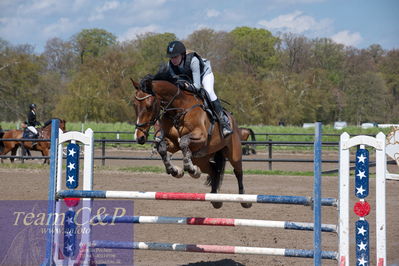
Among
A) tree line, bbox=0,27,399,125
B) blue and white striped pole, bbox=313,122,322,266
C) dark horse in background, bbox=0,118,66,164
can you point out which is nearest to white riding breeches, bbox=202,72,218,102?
blue and white striped pole, bbox=313,122,322,266

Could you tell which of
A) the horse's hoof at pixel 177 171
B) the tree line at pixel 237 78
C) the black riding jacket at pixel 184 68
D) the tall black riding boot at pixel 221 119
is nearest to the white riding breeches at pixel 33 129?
the black riding jacket at pixel 184 68

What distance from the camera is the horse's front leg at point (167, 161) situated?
17.1 feet

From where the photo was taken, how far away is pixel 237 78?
34969 millimetres

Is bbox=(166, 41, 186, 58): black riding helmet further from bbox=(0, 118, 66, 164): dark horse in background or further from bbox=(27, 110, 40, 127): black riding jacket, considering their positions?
bbox=(27, 110, 40, 127): black riding jacket

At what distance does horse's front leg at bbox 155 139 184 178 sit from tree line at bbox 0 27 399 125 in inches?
879

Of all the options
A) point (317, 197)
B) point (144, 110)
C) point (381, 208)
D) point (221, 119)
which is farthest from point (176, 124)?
point (381, 208)

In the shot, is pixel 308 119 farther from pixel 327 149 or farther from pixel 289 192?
pixel 289 192

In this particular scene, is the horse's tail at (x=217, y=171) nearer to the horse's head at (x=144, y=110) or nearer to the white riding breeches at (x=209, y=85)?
the white riding breeches at (x=209, y=85)

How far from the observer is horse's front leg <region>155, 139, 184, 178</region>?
5211 mm

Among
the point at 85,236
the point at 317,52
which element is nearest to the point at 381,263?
the point at 85,236

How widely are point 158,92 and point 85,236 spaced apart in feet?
6.09

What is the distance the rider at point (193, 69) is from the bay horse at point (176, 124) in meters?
0.15

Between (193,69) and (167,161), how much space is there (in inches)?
51.2

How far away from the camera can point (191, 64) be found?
585 cm
